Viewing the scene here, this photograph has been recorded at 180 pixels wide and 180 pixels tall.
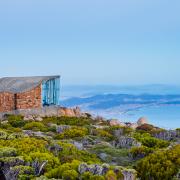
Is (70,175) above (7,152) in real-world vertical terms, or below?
below

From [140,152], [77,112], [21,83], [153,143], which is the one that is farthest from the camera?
[77,112]

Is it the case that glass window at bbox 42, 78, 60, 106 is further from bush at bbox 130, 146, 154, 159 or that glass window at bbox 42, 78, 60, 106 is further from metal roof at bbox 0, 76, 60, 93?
bush at bbox 130, 146, 154, 159

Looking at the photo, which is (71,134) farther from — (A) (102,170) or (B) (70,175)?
(B) (70,175)

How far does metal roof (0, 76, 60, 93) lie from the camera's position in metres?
47.2

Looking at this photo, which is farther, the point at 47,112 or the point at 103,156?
the point at 47,112

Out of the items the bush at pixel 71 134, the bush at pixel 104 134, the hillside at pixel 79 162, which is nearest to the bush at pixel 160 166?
the hillside at pixel 79 162

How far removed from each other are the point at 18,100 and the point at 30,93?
4.85 feet

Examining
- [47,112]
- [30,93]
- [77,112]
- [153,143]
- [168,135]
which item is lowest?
[77,112]

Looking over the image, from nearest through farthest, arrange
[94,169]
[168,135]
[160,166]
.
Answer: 1. [94,169]
2. [160,166]
3. [168,135]

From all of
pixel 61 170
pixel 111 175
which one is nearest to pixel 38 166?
pixel 61 170

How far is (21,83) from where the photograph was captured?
49.2 meters

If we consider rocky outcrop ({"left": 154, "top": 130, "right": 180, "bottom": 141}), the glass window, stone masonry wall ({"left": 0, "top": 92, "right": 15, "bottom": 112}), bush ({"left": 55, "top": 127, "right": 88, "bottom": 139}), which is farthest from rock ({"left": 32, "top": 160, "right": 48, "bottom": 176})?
the glass window

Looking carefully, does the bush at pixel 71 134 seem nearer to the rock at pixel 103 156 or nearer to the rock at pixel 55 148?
the rock at pixel 103 156

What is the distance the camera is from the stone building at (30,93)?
46500 millimetres
